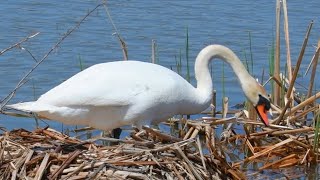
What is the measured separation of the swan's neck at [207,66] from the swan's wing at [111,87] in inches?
18.2

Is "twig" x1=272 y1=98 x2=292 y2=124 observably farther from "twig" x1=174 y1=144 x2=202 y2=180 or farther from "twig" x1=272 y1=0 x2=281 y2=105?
"twig" x1=174 y1=144 x2=202 y2=180

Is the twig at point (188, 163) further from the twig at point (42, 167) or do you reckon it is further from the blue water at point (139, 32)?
the blue water at point (139, 32)

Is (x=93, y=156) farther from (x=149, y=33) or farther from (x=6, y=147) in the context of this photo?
(x=149, y=33)

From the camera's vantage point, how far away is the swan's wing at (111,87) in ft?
24.7

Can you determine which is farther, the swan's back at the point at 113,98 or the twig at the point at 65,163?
the swan's back at the point at 113,98

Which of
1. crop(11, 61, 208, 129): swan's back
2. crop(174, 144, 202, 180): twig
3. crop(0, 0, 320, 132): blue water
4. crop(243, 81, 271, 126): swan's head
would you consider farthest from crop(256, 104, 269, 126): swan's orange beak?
crop(0, 0, 320, 132): blue water

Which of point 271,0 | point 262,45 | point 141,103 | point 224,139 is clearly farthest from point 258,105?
point 271,0

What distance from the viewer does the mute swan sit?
24.7 feet

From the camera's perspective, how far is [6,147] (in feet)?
22.7

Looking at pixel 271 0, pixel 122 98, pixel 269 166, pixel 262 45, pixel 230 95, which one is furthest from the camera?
pixel 271 0

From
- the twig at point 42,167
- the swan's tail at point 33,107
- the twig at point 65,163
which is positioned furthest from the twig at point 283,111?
the twig at point 42,167

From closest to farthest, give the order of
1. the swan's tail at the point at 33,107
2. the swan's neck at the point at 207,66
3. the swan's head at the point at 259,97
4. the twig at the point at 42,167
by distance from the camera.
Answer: the twig at the point at 42,167
the swan's tail at the point at 33,107
the swan's neck at the point at 207,66
the swan's head at the point at 259,97

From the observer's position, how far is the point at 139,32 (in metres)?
13.1

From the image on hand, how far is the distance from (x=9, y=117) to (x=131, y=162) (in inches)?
133
